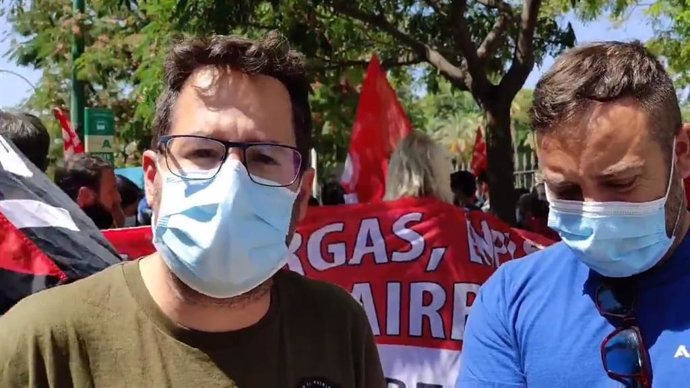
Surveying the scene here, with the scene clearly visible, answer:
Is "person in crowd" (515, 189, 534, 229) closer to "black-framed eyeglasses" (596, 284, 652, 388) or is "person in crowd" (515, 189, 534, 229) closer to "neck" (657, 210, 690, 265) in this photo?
"neck" (657, 210, 690, 265)

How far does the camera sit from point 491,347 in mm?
2207

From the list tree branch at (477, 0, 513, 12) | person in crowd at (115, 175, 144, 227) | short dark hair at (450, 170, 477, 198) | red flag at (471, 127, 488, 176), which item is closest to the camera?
person in crowd at (115, 175, 144, 227)

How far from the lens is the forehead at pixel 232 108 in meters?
2.02

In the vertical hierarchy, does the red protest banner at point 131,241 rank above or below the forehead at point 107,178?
below

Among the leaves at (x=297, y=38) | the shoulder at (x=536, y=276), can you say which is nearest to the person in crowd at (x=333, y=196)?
the leaves at (x=297, y=38)

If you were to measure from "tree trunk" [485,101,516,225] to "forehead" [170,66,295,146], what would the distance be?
629 cm

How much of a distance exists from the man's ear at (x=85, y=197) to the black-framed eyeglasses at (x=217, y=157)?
3.46 m

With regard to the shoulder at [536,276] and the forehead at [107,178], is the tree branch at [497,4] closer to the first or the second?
the forehead at [107,178]

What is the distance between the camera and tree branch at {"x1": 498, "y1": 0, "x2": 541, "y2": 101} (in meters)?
8.23

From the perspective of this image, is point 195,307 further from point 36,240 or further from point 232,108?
point 36,240

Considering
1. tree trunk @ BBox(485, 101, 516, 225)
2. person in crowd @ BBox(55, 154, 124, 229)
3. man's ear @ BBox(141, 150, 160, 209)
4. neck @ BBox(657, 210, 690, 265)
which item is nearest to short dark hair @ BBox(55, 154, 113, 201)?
person in crowd @ BBox(55, 154, 124, 229)

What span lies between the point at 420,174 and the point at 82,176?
188cm

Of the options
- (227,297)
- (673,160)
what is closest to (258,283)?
(227,297)

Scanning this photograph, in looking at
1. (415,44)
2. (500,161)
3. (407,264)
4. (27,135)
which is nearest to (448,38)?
(415,44)
